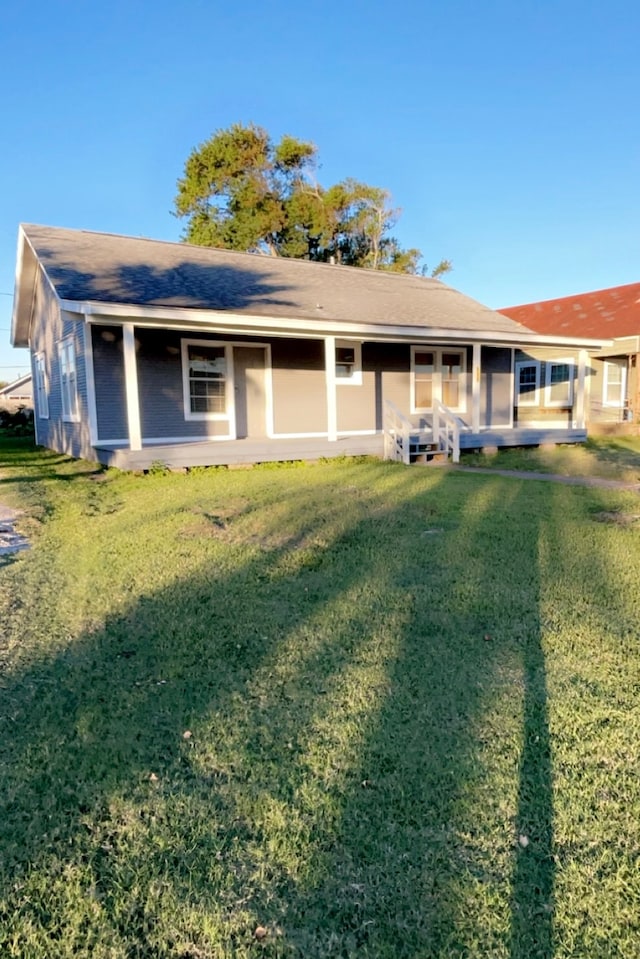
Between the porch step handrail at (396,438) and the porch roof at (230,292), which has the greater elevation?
the porch roof at (230,292)

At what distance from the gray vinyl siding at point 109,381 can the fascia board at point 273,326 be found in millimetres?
1554

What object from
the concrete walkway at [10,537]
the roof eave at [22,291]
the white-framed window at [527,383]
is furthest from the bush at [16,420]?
the concrete walkway at [10,537]

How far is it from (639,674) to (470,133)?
21270mm

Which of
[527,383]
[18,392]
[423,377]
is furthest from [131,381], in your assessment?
[18,392]

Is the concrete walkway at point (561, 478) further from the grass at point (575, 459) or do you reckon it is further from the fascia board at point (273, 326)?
the fascia board at point (273, 326)

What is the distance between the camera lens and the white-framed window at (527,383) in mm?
19609

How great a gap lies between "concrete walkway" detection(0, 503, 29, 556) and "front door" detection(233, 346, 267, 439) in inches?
239

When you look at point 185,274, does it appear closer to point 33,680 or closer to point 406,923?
point 33,680

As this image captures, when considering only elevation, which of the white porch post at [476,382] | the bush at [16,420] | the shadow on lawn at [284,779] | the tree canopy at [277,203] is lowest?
the shadow on lawn at [284,779]

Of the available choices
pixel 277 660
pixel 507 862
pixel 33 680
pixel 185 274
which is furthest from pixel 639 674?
pixel 185 274

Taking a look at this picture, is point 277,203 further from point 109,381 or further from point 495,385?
point 109,381

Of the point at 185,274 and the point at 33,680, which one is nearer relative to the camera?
the point at 33,680

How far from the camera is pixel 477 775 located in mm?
2307

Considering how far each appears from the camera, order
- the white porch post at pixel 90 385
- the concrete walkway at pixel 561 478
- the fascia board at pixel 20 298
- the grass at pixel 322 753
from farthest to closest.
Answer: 1. the fascia board at pixel 20 298
2. the white porch post at pixel 90 385
3. the concrete walkway at pixel 561 478
4. the grass at pixel 322 753
